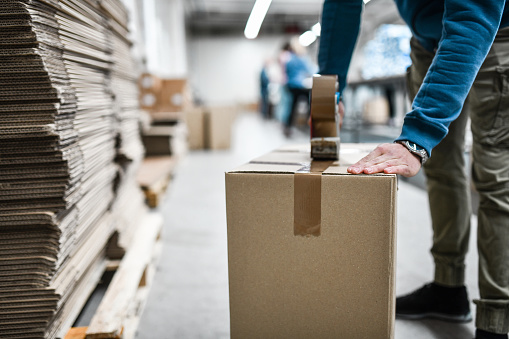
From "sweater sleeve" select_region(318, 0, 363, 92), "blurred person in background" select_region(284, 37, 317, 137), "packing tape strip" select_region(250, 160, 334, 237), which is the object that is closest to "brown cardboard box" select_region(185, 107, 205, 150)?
"blurred person in background" select_region(284, 37, 317, 137)

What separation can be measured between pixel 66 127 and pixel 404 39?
5.74 meters

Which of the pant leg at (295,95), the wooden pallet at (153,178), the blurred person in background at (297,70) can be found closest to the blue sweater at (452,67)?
the wooden pallet at (153,178)

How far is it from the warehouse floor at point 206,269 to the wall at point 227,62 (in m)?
15.7

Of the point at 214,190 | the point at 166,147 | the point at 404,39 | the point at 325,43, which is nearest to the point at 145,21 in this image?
the point at 166,147

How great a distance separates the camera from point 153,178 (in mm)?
2859

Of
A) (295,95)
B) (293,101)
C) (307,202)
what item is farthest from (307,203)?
(293,101)

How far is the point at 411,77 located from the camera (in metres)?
1.39

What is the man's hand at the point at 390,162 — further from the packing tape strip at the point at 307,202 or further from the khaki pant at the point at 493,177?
the khaki pant at the point at 493,177

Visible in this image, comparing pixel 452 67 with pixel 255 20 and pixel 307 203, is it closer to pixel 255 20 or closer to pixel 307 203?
pixel 307 203

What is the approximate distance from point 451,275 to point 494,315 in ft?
0.78

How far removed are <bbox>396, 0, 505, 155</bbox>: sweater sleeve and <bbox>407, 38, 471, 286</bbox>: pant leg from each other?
0.37 metres

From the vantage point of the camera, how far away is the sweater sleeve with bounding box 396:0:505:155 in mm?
896

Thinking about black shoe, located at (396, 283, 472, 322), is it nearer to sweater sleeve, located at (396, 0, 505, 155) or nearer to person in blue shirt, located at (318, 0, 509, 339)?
person in blue shirt, located at (318, 0, 509, 339)

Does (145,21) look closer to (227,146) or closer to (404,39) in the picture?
(227,146)
